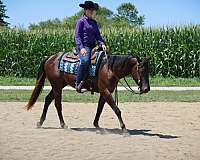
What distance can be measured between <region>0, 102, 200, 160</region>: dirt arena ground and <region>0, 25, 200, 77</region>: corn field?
11083 millimetres

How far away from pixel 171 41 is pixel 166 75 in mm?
1840

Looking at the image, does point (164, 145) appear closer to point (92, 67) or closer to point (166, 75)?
point (92, 67)

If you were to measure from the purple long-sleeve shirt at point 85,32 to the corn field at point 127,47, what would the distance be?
50.7 ft

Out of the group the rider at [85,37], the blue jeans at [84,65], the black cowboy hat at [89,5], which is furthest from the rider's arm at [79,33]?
the black cowboy hat at [89,5]

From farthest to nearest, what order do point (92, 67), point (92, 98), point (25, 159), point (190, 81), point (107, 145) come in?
1. point (190, 81)
2. point (92, 98)
3. point (92, 67)
4. point (107, 145)
5. point (25, 159)

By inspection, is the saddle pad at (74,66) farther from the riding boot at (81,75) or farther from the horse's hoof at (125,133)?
the horse's hoof at (125,133)

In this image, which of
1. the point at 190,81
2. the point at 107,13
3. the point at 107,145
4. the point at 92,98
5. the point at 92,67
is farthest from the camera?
the point at 107,13

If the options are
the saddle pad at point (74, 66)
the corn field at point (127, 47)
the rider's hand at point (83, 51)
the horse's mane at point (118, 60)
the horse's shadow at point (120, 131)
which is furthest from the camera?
the corn field at point (127, 47)

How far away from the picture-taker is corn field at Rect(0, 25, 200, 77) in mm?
25094

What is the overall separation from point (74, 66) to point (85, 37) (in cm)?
69

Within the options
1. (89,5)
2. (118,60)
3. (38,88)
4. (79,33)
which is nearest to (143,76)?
(118,60)

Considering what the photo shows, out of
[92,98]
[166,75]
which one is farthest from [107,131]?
[166,75]

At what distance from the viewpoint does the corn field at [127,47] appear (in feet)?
82.3

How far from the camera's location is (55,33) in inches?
1046
